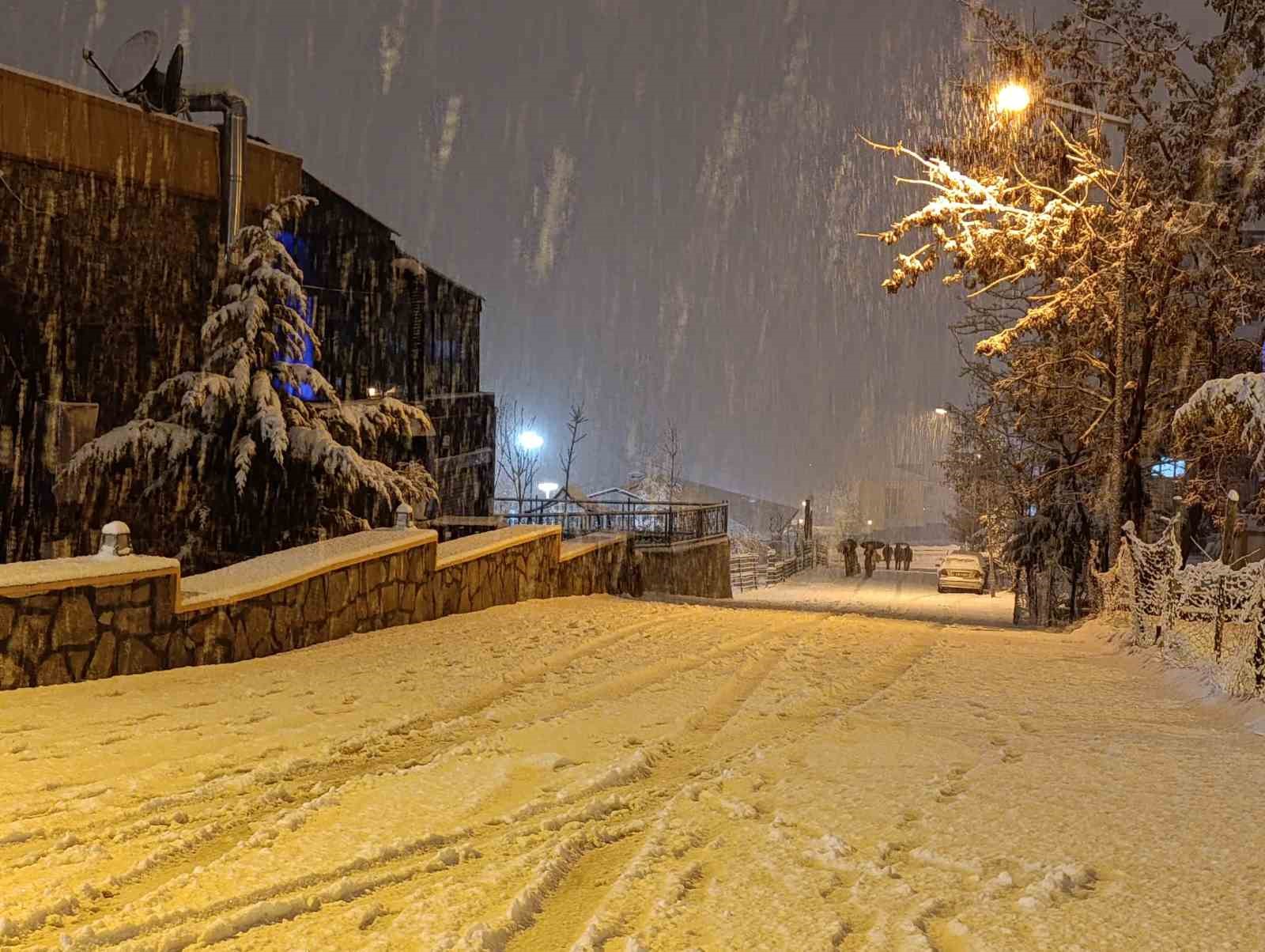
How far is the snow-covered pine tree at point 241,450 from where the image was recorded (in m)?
11.8

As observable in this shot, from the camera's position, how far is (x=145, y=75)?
49.3 ft

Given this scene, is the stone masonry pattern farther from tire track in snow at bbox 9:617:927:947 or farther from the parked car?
the parked car

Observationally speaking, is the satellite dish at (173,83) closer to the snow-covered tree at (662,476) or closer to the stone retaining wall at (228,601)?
the stone retaining wall at (228,601)

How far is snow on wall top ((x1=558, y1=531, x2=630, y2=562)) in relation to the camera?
14440 millimetres

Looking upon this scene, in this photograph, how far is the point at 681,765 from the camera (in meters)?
4.76

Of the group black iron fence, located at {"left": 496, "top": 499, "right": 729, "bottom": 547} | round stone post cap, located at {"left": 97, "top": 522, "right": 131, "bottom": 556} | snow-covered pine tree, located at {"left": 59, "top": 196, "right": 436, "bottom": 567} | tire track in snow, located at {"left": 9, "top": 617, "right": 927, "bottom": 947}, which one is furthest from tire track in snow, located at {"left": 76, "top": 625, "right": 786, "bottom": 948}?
black iron fence, located at {"left": 496, "top": 499, "right": 729, "bottom": 547}

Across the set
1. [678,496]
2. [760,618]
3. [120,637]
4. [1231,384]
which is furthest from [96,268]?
[678,496]

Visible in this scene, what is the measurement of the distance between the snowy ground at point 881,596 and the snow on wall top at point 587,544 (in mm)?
3561

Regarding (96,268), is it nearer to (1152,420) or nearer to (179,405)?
(179,405)

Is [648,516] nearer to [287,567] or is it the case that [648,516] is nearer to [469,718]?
[287,567]

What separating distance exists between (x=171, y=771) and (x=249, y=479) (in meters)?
8.17

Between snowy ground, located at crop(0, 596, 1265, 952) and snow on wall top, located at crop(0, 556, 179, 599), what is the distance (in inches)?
25.4

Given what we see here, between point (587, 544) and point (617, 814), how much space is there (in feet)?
37.7

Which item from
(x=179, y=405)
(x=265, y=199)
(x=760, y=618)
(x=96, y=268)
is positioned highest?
(x=265, y=199)
